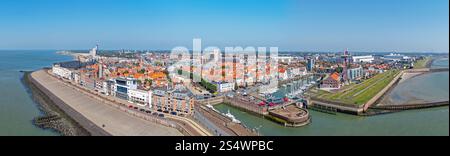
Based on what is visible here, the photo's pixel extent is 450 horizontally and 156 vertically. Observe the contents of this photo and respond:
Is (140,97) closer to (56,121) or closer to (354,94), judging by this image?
(56,121)

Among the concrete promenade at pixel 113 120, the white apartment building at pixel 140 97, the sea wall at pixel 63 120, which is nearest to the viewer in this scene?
the concrete promenade at pixel 113 120

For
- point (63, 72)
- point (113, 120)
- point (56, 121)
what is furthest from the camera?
point (63, 72)

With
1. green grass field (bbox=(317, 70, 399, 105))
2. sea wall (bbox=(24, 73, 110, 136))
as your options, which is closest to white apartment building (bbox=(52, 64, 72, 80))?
sea wall (bbox=(24, 73, 110, 136))

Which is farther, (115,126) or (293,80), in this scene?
(293,80)

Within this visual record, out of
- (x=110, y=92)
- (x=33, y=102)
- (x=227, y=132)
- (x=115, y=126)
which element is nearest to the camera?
(x=227, y=132)

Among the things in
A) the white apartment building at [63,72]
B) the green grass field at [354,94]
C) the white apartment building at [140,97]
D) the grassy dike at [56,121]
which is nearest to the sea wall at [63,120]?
the grassy dike at [56,121]

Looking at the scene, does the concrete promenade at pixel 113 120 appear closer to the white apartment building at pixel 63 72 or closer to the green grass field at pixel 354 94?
the white apartment building at pixel 63 72

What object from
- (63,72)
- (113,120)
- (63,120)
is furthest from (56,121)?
(63,72)

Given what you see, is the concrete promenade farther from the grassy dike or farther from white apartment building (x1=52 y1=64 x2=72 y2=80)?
white apartment building (x1=52 y1=64 x2=72 y2=80)
